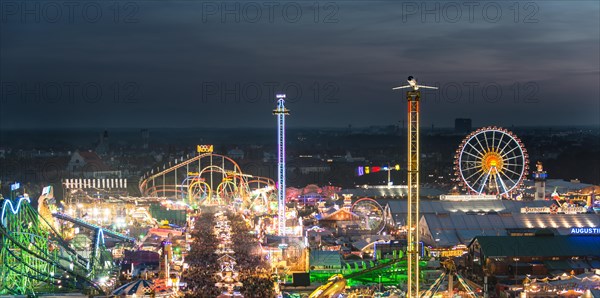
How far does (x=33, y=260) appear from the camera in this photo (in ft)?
75.7

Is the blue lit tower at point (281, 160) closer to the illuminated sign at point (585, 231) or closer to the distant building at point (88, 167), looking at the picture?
the illuminated sign at point (585, 231)

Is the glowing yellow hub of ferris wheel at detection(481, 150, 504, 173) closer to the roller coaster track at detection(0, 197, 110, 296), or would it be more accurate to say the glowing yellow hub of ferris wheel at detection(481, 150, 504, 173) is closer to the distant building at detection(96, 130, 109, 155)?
the roller coaster track at detection(0, 197, 110, 296)

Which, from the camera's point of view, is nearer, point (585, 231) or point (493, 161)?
point (585, 231)

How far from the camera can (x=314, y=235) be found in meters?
33.2

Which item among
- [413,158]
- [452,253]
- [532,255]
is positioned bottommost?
[452,253]

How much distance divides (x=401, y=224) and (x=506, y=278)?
11.1 metres

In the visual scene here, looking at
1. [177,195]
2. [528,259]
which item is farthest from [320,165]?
[528,259]

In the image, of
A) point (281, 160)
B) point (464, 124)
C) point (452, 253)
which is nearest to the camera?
point (452, 253)

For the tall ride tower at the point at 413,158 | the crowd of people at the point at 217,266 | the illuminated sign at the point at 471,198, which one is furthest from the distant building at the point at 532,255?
the illuminated sign at the point at 471,198

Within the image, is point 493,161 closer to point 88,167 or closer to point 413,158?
point 413,158

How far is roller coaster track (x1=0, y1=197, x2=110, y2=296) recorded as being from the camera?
20.8 meters

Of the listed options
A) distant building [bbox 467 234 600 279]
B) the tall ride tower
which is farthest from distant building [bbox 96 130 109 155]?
the tall ride tower

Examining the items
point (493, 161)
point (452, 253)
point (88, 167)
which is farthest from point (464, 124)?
point (452, 253)

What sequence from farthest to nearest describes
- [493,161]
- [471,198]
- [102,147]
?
[102,147] < [493,161] < [471,198]
